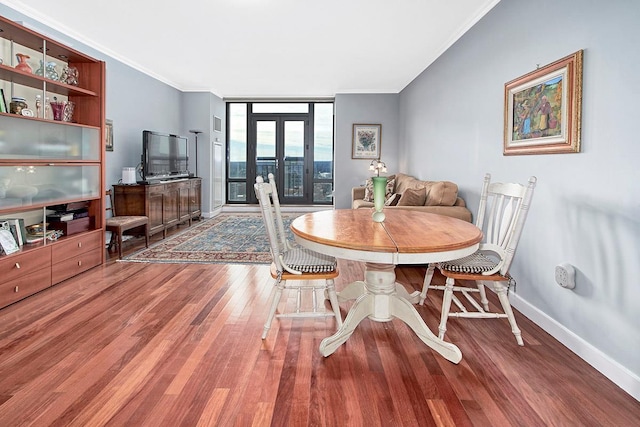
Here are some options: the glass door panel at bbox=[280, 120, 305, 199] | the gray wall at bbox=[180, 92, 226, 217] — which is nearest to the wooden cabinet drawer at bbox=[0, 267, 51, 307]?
the gray wall at bbox=[180, 92, 226, 217]

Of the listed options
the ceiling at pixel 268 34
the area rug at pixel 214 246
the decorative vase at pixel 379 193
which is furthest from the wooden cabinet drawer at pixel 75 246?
the decorative vase at pixel 379 193

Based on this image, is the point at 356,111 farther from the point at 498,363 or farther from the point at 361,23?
the point at 498,363

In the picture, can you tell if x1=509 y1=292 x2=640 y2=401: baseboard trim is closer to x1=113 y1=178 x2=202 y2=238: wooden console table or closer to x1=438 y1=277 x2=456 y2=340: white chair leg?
x1=438 y1=277 x2=456 y2=340: white chair leg

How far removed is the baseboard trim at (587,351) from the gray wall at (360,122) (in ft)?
17.5

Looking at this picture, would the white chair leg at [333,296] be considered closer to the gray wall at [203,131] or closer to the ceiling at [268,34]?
the ceiling at [268,34]

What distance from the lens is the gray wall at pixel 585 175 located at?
1.97 m

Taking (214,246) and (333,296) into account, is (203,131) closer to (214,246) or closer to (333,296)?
(214,246)

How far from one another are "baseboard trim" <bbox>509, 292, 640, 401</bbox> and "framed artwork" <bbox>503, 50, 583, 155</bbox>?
1.07 m

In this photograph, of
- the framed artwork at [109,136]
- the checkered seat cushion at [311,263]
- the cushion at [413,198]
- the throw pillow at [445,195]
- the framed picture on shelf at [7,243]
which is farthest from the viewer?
the framed artwork at [109,136]

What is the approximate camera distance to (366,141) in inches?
316

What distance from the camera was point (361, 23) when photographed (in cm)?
414

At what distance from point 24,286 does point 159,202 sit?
107 inches

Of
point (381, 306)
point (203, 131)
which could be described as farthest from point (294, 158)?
point (381, 306)

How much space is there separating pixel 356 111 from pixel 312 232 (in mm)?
6232
